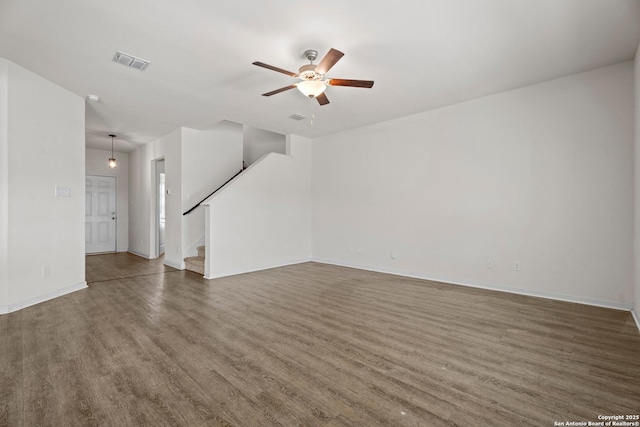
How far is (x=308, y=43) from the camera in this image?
3.00 meters

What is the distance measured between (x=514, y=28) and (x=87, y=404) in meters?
4.44

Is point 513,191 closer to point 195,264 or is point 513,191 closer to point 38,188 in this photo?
point 195,264

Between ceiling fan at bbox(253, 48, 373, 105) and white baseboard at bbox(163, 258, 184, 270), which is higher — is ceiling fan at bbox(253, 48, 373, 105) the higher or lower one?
the higher one

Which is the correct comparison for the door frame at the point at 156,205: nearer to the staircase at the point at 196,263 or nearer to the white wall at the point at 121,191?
the white wall at the point at 121,191

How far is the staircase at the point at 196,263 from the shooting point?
552 centimetres

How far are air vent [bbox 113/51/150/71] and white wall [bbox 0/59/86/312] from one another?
132 cm

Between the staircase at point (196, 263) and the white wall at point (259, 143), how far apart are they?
3.45 meters

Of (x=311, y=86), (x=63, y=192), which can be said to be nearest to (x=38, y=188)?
(x=63, y=192)

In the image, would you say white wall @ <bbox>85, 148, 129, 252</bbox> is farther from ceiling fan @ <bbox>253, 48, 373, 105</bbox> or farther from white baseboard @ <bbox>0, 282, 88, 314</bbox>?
ceiling fan @ <bbox>253, 48, 373, 105</bbox>

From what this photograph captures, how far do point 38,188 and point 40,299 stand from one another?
140 cm

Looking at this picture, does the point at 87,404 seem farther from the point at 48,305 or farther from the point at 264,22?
the point at 264,22

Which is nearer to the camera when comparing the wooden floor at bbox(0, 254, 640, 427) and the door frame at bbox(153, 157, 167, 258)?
the wooden floor at bbox(0, 254, 640, 427)

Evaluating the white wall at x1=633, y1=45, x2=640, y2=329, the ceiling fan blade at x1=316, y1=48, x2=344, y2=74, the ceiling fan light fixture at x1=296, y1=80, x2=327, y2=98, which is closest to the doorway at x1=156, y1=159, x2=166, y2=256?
the ceiling fan light fixture at x1=296, y1=80, x2=327, y2=98

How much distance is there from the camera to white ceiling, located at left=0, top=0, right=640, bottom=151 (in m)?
2.51
